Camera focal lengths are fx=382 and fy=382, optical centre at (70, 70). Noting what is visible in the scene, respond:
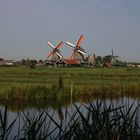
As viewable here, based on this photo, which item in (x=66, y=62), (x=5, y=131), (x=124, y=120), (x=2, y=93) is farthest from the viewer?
(x=66, y=62)

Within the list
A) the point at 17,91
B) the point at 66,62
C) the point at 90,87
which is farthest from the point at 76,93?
the point at 66,62

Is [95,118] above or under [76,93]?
above

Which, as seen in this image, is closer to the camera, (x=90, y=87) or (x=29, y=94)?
(x=29, y=94)

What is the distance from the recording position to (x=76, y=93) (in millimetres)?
31250

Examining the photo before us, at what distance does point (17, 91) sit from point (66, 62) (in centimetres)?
7663

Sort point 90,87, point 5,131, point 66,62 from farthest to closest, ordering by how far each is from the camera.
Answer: point 66,62 < point 90,87 < point 5,131

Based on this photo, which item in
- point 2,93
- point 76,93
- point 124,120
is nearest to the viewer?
point 124,120

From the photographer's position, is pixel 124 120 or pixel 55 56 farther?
pixel 55 56

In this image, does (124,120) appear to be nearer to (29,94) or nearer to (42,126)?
(42,126)

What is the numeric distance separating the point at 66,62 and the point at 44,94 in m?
76.4

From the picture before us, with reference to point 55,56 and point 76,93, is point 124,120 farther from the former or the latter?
point 55,56

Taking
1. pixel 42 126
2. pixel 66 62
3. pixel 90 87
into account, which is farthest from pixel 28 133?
pixel 66 62

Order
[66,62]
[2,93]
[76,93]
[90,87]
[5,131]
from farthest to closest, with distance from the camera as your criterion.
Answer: [66,62] < [90,87] < [76,93] < [2,93] < [5,131]

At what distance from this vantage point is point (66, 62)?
104500mm
